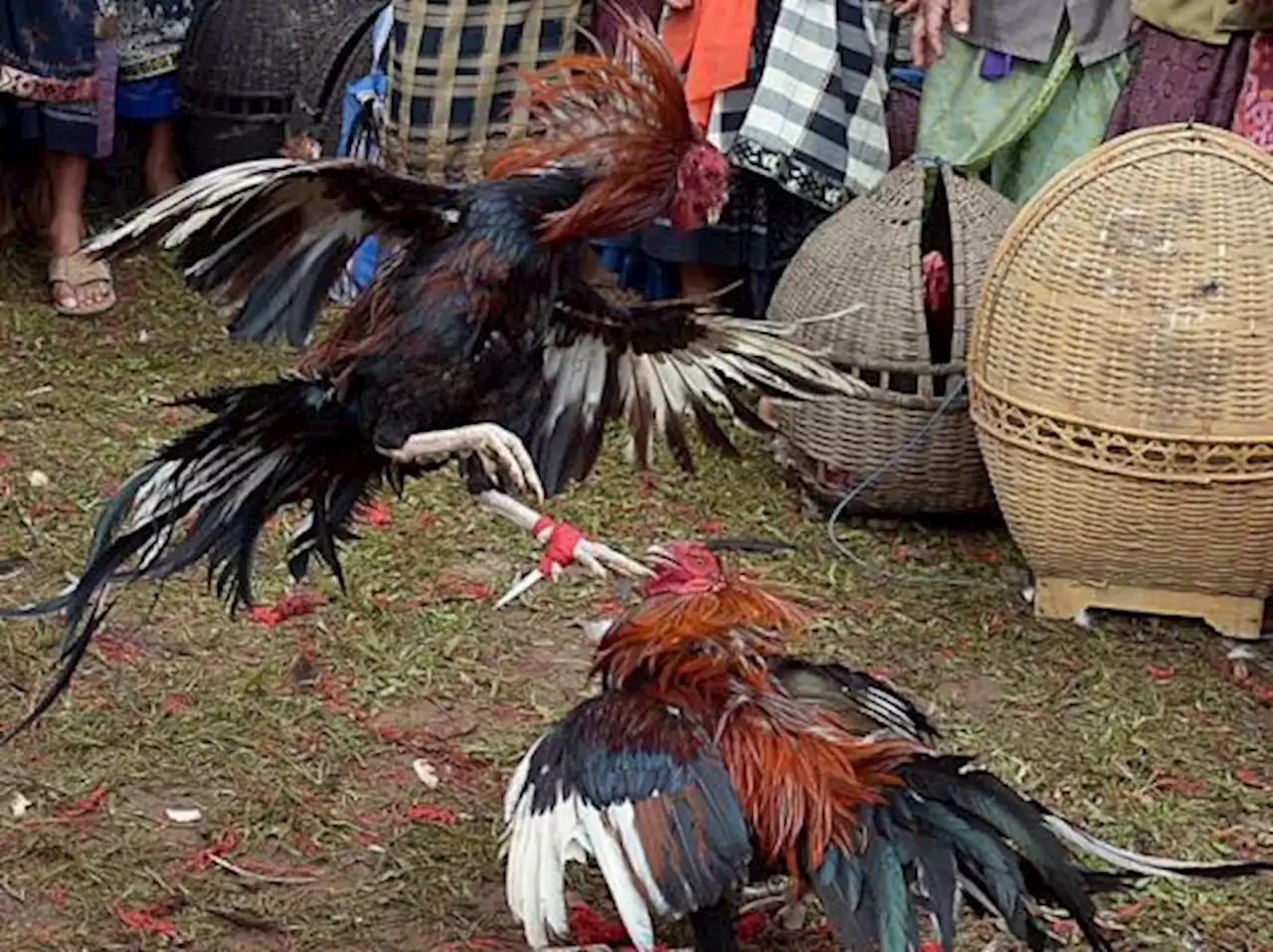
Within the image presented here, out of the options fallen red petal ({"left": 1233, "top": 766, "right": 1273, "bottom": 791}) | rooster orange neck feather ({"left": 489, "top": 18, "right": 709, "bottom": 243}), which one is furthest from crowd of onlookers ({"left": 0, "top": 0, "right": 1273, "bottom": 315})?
rooster orange neck feather ({"left": 489, "top": 18, "right": 709, "bottom": 243})

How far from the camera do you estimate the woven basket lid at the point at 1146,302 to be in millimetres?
4328

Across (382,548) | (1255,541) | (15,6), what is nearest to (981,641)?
(1255,541)

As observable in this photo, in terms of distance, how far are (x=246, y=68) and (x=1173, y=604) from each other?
11.8ft

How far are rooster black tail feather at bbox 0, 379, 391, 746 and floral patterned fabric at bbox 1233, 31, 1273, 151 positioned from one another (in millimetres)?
2353

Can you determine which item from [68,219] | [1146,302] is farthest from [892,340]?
[68,219]

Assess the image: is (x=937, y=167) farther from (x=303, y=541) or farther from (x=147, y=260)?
(x=147, y=260)

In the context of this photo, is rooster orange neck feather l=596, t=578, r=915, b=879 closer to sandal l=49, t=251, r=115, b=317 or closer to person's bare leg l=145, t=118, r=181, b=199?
sandal l=49, t=251, r=115, b=317

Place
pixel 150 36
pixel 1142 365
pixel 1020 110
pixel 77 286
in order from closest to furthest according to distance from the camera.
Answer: pixel 1142 365 < pixel 1020 110 < pixel 77 286 < pixel 150 36

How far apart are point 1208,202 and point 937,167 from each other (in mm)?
874

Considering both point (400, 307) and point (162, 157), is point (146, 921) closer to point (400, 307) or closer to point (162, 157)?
point (400, 307)

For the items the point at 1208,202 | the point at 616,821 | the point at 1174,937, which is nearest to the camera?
the point at 616,821

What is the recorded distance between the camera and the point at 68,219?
6.51m

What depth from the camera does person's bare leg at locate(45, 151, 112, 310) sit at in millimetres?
6426

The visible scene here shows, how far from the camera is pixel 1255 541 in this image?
4445mm
